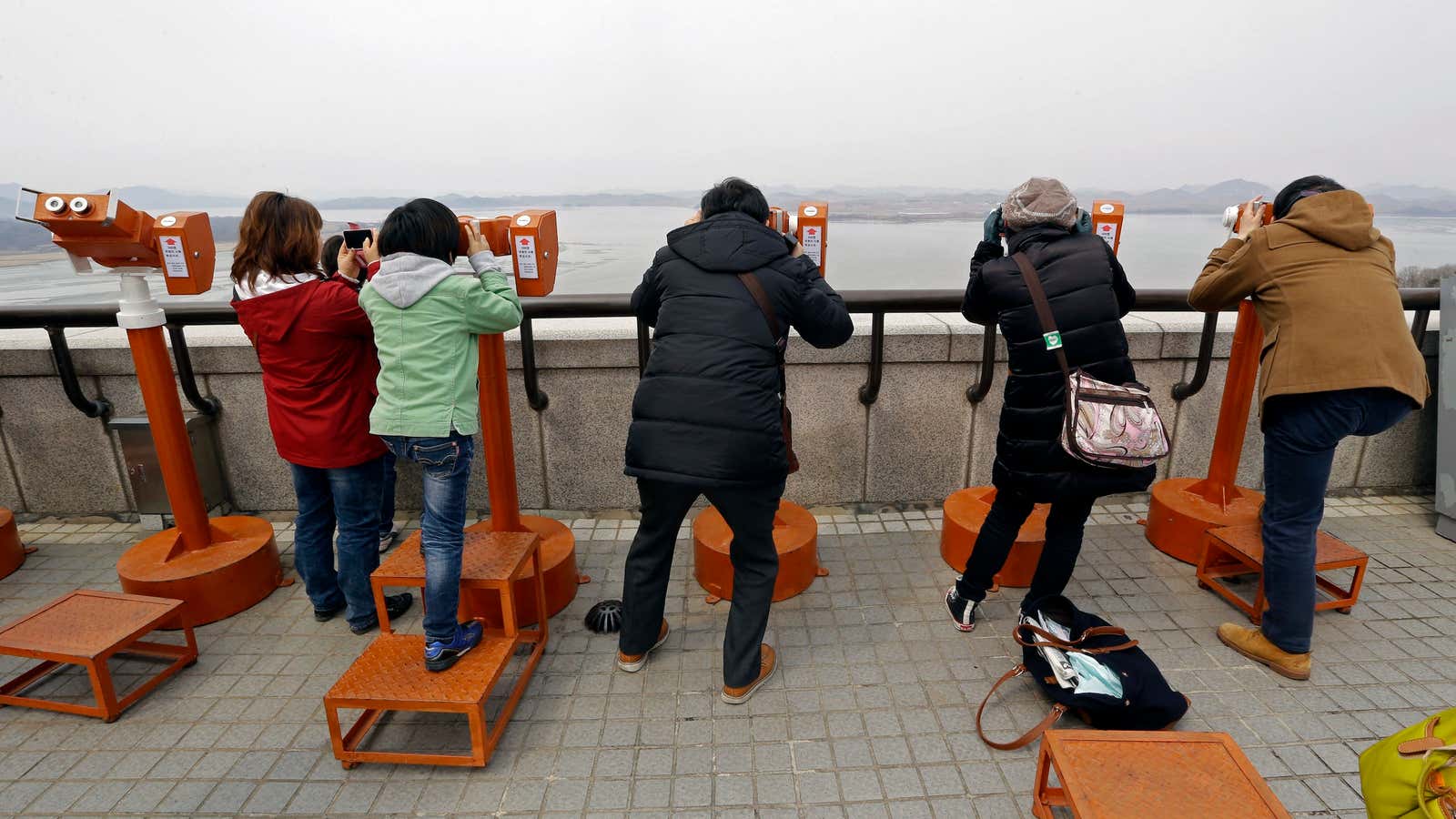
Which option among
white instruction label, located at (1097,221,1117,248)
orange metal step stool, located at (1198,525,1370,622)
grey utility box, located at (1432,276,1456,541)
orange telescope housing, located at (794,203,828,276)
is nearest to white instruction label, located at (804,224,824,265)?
orange telescope housing, located at (794,203,828,276)

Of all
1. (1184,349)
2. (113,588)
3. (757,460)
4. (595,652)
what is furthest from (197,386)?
(1184,349)

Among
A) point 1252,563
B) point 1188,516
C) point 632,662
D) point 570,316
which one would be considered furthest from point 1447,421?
Result: point 570,316

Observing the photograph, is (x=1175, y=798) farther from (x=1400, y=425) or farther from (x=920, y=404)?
(x=1400, y=425)

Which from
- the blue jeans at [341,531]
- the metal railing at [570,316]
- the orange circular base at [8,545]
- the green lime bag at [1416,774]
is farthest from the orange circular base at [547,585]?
the green lime bag at [1416,774]

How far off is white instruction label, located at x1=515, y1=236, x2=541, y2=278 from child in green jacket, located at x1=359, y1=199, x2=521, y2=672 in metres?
0.29

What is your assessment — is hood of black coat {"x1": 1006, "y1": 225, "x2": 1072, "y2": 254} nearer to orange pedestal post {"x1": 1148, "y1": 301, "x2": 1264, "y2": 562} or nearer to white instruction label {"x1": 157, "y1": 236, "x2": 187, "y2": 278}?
orange pedestal post {"x1": 1148, "y1": 301, "x2": 1264, "y2": 562}

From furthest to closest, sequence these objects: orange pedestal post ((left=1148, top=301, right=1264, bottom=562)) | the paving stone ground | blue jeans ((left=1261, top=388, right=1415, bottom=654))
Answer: orange pedestal post ((left=1148, top=301, right=1264, bottom=562)), blue jeans ((left=1261, top=388, right=1415, bottom=654)), the paving stone ground

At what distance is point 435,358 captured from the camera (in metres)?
2.60

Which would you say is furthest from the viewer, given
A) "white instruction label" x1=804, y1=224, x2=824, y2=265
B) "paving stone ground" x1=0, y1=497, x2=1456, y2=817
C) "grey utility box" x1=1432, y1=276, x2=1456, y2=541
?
"grey utility box" x1=1432, y1=276, x2=1456, y2=541

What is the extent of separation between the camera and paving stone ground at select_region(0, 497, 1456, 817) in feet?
7.75

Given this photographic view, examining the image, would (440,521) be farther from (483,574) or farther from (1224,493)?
(1224,493)

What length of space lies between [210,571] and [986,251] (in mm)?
3768

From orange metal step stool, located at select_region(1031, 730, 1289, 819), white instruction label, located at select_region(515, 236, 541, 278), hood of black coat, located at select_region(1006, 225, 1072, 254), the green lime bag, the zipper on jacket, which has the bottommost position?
orange metal step stool, located at select_region(1031, 730, 1289, 819)

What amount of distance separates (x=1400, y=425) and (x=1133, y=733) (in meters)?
3.95
